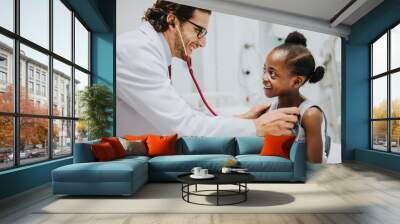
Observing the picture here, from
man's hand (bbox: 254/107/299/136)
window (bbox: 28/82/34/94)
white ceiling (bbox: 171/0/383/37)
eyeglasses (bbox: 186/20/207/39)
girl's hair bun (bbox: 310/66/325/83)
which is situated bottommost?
man's hand (bbox: 254/107/299/136)

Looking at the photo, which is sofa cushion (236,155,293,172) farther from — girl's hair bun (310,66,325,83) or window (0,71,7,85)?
window (0,71,7,85)

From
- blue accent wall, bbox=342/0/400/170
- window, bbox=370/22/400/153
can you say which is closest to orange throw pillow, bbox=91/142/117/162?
window, bbox=370/22/400/153

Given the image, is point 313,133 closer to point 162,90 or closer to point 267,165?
point 267,165

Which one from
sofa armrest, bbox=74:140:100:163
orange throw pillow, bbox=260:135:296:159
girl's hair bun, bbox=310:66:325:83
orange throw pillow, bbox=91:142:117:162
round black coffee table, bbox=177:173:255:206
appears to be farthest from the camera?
girl's hair bun, bbox=310:66:325:83

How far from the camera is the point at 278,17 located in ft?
27.5

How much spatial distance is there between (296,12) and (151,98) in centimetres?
367

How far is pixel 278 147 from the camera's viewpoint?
20.9 feet

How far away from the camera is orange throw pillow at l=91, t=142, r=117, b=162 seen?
557 centimetres

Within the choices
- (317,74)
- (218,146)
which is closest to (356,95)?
(317,74)

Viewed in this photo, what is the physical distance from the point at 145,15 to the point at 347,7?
13.8 ft

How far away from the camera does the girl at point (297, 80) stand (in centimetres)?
853

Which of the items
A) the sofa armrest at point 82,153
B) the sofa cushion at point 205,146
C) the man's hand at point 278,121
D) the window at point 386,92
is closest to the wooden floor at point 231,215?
the sofa armrest at point 82,153

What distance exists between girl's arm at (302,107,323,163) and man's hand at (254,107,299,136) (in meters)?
0.31

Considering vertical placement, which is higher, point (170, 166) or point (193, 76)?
point (193, 76)
